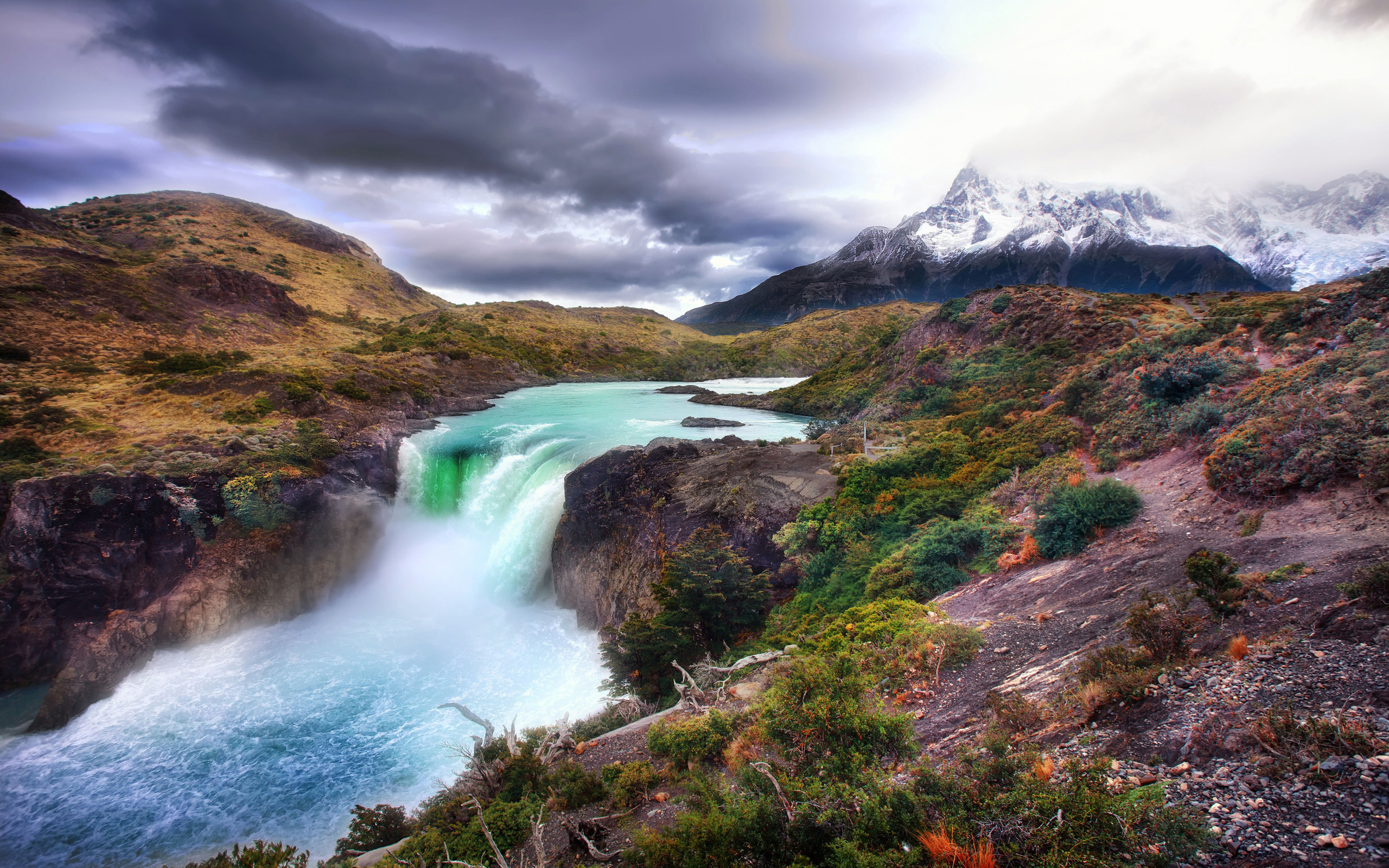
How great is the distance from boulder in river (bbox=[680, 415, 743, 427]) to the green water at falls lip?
38.7ft

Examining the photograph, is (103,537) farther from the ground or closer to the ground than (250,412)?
closer to the ground

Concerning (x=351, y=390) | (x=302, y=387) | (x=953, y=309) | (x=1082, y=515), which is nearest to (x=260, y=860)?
(x=1082, y=515)

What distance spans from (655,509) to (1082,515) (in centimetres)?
1321

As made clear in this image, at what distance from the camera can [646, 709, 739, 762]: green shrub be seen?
307 inches

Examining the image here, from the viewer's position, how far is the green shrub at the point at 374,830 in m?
8.95

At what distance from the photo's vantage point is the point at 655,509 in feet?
63.6

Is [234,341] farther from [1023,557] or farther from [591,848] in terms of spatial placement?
[1023,557]

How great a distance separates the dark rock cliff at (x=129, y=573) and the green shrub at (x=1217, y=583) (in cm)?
2781

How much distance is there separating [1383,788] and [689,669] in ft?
36.5

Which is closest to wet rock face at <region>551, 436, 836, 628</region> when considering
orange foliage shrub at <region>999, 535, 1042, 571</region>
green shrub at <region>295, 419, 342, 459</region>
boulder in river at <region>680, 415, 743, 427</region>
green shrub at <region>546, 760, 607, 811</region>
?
orange foliage shrub at <region>999, 535, 1042, 571</region>

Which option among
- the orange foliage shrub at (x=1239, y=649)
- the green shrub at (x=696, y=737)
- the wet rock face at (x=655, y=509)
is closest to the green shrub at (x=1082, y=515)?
the orange foliage shrub at (x=1239, y=649)

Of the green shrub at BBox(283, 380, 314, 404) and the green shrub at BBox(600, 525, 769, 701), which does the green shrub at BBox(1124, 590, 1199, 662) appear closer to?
the green shrub at BBox(600, 525, 769, 701)

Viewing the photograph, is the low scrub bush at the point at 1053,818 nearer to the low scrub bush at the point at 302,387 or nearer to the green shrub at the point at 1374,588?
the green shrub at the point at 1374,588

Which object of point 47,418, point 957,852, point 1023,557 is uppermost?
point 47,418
